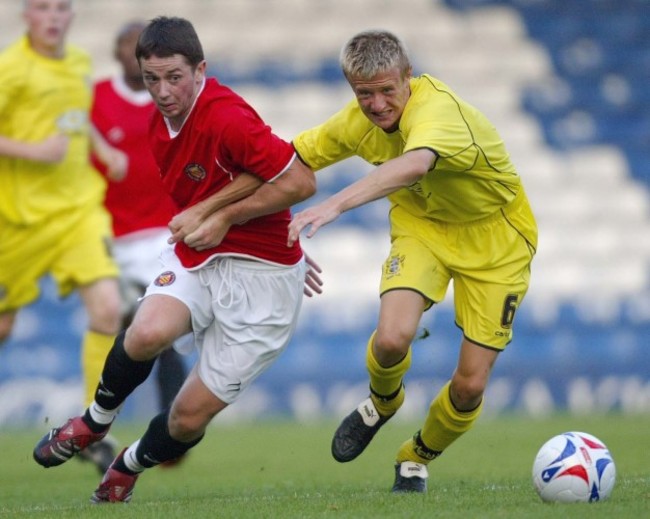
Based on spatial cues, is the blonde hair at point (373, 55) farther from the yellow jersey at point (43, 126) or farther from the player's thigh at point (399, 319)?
the yellow jersey at point (43, 126)

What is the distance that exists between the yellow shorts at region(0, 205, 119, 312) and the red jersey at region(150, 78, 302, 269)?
2.31 meters

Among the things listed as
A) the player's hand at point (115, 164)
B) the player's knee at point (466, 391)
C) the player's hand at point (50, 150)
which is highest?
the player's hand at point (50, 150)

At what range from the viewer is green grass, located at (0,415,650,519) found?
5.00 metres

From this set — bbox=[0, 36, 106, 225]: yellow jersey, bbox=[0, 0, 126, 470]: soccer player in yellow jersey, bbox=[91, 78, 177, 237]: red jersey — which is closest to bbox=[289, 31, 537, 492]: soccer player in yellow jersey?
bbox=[0, 0, 126, 470]: soccer player in yellow jersey

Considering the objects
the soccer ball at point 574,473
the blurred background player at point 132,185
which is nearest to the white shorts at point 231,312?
the soccer ball at point 574,473

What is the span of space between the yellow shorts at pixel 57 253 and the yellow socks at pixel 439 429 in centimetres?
250

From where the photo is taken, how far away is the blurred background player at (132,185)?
8453mm

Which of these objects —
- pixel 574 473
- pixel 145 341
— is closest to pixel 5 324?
pixel 145 341

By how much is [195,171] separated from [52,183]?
9.20 ft

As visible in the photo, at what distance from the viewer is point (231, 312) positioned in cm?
541

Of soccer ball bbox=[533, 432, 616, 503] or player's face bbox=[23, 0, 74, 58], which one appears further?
player's face bbox=[23, 0, 74, 58]

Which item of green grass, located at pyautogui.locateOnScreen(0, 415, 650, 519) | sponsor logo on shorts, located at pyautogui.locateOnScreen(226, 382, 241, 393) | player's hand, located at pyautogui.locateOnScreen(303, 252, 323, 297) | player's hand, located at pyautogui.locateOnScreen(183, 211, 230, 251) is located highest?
player's hand, located at pyautogui.locateOnScreen(183, 211, 230, 251)

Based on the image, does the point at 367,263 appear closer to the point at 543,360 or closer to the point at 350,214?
the point at 350,214

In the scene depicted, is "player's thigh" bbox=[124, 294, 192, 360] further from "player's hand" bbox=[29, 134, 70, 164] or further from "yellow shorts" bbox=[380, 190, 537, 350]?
"player's hand" bbox=[29, 134, 70, 164]
